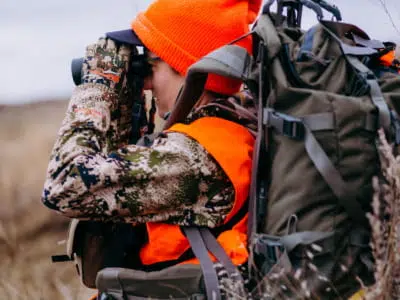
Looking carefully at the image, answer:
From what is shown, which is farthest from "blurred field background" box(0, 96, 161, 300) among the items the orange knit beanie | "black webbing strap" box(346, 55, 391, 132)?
"black webbing strap" box(346, 55, 391, 132)

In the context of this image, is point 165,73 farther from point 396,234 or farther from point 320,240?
point 396,234

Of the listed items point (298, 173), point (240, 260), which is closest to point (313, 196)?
point (298, 173)

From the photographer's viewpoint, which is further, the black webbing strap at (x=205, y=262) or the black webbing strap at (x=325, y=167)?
the black webbing strap at (x=205, y=262)

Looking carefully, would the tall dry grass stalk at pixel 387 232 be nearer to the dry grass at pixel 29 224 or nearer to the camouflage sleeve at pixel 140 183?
the camouflage sleeve at pixel 140 183

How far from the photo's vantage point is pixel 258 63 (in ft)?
6.49

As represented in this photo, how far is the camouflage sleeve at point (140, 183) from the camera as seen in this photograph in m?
2.08

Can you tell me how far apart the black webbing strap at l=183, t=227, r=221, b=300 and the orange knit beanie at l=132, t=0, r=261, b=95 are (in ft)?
1.76

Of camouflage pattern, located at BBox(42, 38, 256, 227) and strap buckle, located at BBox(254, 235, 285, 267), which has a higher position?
camouflage pattern, located at BBox(42, 38, 256, 227)

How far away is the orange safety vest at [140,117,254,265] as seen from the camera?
2121 mm

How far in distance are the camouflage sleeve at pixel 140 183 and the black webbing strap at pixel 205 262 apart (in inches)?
1.4

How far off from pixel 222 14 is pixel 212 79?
0.24 metres

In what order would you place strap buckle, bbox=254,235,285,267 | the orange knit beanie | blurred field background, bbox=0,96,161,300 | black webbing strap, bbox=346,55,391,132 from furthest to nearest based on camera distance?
blurred field background, bbox=0,96,161,300, the orange knit beanie, strap buckle, bbox=254,235,285,267, black webbing strap, bbox=346,55,391,132

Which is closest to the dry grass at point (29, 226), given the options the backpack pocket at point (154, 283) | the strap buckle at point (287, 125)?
the backpack pocket at point (154, 283)

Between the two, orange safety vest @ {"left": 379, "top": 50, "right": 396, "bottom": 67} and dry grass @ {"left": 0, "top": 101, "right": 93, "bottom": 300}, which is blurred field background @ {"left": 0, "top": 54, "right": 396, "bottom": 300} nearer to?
dry grass @ {"left": 0, "top": 101, "right": 93, "bottom": 300}
